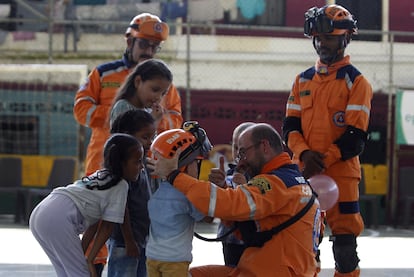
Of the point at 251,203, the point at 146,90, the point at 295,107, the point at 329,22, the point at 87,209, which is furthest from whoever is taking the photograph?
the point at 295,107

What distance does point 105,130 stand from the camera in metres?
6.03

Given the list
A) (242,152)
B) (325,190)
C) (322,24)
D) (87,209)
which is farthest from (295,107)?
(87,209)

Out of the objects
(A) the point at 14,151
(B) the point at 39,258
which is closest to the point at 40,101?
(A) the point at 14,151

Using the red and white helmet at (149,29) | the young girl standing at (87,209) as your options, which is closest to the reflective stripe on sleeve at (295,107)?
the red and white helmet at (149,29)

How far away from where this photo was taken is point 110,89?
6168 millimetres

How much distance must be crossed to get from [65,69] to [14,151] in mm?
2301

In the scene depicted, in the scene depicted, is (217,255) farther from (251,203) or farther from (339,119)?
(251,203)

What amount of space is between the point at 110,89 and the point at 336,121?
1.61 meters

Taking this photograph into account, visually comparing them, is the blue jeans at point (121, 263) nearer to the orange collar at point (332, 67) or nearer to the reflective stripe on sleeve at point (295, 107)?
the reflective stripe on sleeve at point (295, 107)

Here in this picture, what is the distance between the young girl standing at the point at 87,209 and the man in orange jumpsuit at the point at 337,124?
1441mm

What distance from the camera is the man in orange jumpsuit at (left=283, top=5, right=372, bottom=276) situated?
5.65 metres

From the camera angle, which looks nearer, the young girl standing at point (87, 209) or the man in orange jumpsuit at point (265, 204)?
the man in orange jumpsuit at point (265, 204)

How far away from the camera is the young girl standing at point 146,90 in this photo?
5.33 metres

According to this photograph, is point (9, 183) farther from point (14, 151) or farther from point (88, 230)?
point (88, 230)
